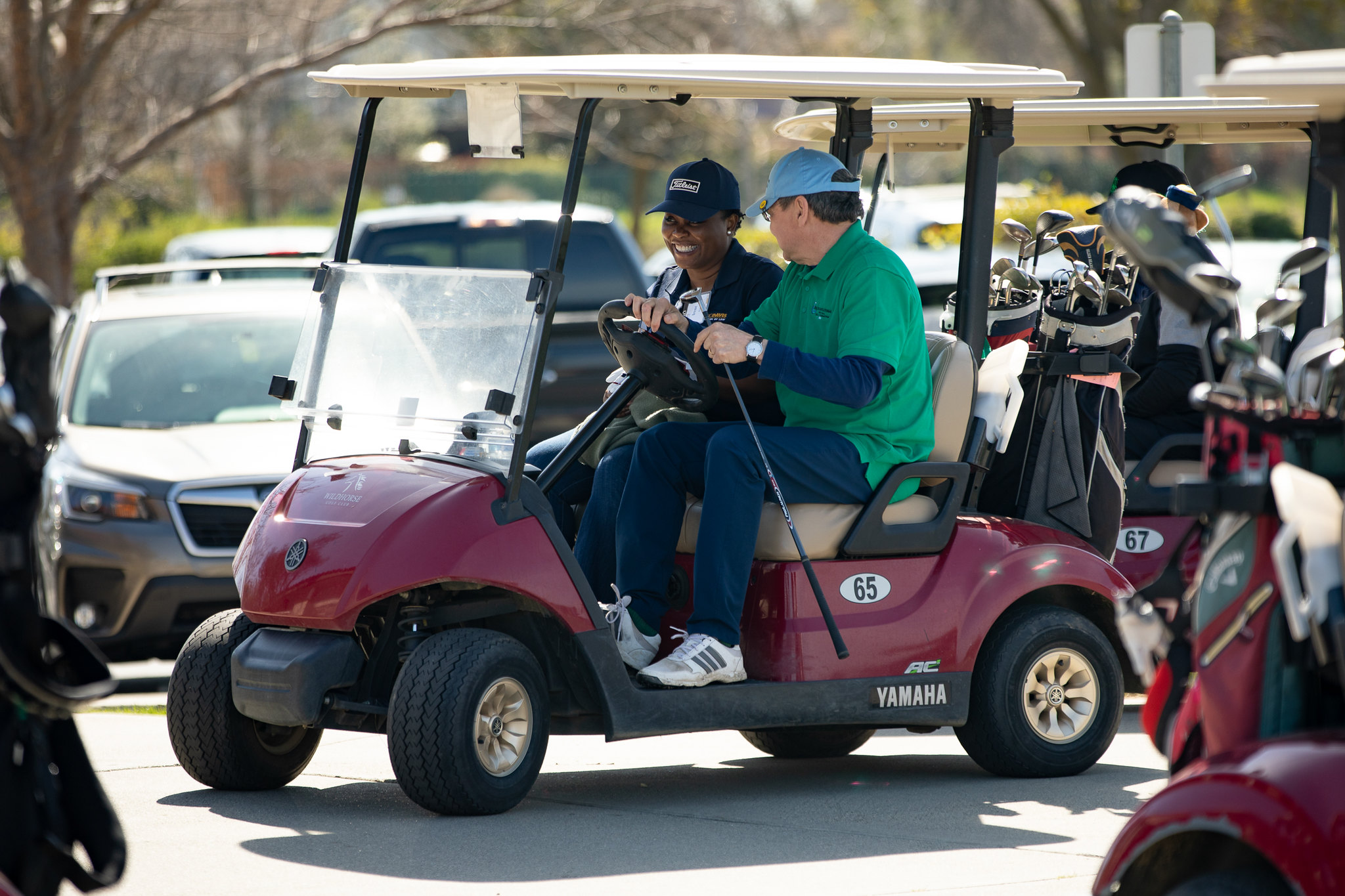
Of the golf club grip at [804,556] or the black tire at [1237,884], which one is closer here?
the black tire at [1237,884]

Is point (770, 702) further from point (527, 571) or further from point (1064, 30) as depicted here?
point (1064, 30)

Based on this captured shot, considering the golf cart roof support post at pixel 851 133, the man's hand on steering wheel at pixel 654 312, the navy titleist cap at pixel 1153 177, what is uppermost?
the golf cart roof support post at pixel 851 133

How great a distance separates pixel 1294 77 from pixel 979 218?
2.63m

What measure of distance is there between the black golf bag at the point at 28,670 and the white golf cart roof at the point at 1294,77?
1.99m

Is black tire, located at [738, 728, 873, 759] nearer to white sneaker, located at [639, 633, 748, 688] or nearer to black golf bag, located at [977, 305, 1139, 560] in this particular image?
black golf bag, located at [977, 305, 1139, 560]

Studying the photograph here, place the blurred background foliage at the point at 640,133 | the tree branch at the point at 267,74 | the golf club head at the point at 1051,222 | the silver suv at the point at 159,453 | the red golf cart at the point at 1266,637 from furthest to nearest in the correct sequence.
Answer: the blurred background foliage at the point at 640,133
the tree branch at the point at 267,74
the silver suv at the point at 159,453
the golf club head at the point at 1051,222
the red golf cart at the point at 1266,637

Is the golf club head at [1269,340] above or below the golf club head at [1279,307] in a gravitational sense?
below

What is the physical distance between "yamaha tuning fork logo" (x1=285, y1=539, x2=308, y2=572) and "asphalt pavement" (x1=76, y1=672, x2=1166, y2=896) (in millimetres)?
686

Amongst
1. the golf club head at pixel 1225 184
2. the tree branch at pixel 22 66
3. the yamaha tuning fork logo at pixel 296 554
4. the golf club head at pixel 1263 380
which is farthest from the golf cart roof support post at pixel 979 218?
the tree branch at pixel 22 66

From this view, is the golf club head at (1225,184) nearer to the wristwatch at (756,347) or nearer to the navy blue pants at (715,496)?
the navy blue pants at (715,496)

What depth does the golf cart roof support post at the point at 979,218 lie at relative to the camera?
536 cm


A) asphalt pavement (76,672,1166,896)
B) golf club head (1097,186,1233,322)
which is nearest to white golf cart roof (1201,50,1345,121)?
golf club head (1097,186,1233,322)

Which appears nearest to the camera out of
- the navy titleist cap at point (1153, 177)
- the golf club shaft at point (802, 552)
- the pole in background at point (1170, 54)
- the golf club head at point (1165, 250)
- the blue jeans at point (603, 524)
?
the golf club head at point (1165, 250)

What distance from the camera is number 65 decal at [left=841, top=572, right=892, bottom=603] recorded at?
16.1 feet
